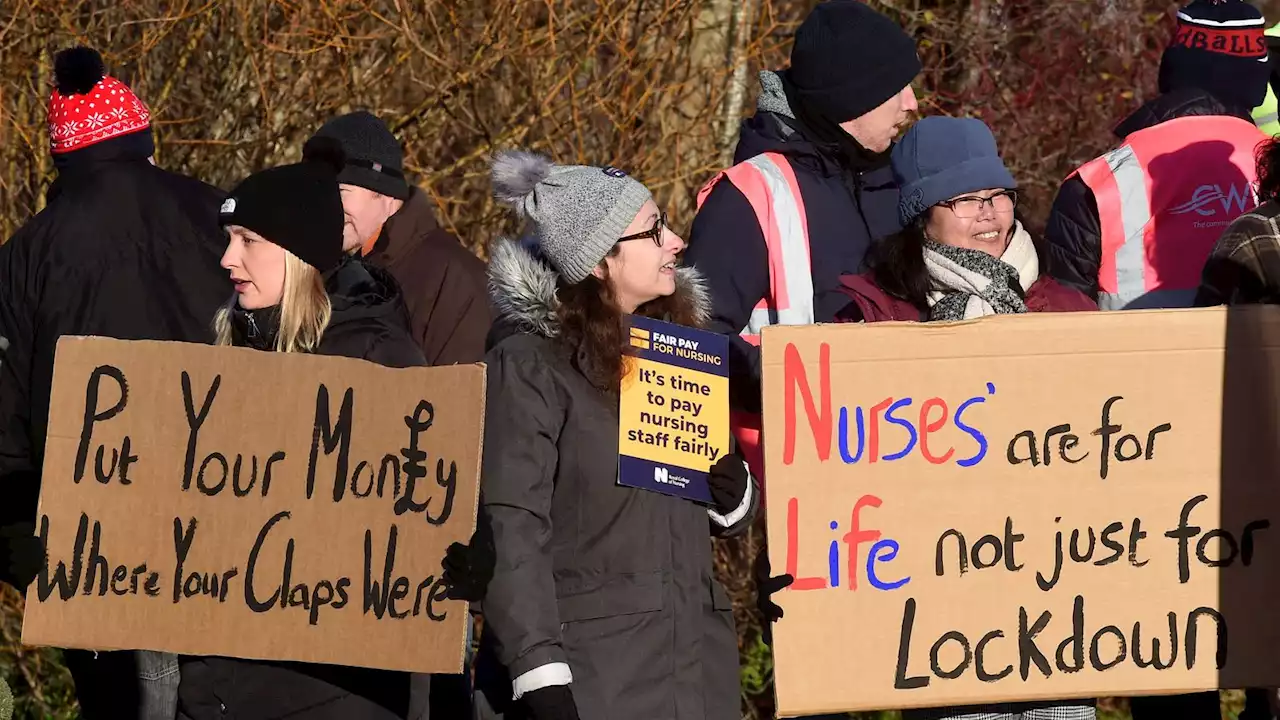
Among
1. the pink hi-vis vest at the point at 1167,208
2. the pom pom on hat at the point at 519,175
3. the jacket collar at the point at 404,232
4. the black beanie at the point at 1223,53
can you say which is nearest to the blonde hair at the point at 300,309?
the pom pom on hat at the point at 519,175

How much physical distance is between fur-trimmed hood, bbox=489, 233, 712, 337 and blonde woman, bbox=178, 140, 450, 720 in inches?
8.4

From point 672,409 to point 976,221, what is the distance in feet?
2.69

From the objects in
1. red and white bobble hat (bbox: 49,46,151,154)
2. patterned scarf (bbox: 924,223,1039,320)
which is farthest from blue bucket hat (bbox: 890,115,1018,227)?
red and white bobble hat (bbox: 49,46,151,154)

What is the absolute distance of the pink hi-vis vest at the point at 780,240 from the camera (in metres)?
4.90

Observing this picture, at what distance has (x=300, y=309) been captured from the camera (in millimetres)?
4137

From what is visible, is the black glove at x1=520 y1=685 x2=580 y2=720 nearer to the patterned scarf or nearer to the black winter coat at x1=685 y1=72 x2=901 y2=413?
the black winter coat at x1=685 y1=72 x2=901 y2=413

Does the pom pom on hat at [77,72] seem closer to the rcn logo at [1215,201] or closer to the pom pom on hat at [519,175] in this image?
the pom pom on hat at [519,175]

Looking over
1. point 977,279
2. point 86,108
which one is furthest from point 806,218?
point 86,108

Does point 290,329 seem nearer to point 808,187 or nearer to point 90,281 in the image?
point 90,281

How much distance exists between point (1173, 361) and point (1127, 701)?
3.56 meters

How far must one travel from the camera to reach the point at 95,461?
4070 mm

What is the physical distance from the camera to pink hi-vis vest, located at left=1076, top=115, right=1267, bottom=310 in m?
5.24

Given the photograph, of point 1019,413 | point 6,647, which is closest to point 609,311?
point 1019,413

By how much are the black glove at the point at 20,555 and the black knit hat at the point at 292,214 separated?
74cm
